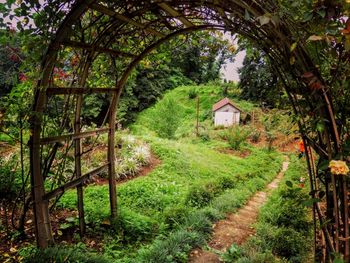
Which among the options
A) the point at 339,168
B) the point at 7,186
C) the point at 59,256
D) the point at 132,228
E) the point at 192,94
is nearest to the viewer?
the point at 339,168

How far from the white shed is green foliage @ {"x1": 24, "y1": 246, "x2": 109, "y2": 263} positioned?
593 inches

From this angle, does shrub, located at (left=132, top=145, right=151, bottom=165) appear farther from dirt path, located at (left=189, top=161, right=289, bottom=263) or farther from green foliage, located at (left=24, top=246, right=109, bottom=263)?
green foliage, located at (left=24, top=246, right=109, bottom=263)

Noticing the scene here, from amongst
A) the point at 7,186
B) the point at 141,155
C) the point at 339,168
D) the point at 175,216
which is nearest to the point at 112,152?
the point at 175,216

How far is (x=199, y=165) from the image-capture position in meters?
8.00

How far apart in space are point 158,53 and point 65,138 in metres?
1.76

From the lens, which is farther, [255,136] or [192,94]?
[192,94]

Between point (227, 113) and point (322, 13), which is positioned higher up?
point (227, 113)

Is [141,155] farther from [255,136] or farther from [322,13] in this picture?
[255,136]

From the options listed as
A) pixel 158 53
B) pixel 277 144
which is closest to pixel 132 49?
pixel 158 53

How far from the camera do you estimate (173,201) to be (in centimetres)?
522

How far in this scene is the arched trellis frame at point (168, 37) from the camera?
3.97ft

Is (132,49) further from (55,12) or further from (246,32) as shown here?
(246,32)

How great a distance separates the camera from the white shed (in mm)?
17219

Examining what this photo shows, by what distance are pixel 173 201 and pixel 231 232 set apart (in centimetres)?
167
